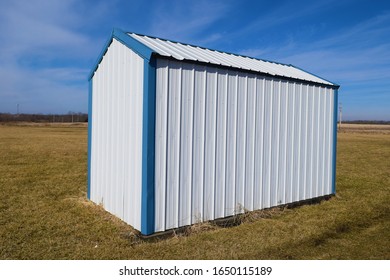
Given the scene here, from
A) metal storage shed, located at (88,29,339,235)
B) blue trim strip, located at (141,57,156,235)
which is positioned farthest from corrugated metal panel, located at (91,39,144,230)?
blue trim strip, located at (141,57,156,235)

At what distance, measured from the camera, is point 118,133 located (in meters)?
7.10

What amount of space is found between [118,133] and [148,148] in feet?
4.63

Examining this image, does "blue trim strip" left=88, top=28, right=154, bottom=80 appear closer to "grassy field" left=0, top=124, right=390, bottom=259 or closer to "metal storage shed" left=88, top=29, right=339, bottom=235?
"metal storage shed" left=88, top=29, right=339, bottom=235

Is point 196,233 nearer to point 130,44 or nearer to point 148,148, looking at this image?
point 148,148

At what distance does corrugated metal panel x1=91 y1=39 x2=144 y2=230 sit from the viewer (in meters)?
6.35

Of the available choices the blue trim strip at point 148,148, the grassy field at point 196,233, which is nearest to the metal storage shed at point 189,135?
the blue trim strip at point 148,148

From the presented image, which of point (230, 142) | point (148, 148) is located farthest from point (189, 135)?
point (230, 142)

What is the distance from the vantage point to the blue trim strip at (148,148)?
5.91 meters

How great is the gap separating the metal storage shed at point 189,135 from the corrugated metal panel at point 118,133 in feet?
0.07

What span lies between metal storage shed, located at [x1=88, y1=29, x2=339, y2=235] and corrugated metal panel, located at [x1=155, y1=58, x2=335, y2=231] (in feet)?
0.07

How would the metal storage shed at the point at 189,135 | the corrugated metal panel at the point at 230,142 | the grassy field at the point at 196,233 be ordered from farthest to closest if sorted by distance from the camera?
the corrugated metal panel at the point at 230,142 < the metal storage shed at the point at 189,135 < the grassy field at the point at 196,233

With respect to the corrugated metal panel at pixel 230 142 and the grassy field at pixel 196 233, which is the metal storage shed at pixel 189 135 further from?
the grassy field at pixel 196 233

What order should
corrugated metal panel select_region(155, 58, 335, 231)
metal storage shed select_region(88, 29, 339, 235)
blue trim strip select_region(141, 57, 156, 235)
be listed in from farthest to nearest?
1. corrugated metal panel select_region(155, 58, 335, 231)
2. metal storage shed select_region(88, 29, 339, 235)
3. blue trim strip select_region(141, 57, 156, 235)
